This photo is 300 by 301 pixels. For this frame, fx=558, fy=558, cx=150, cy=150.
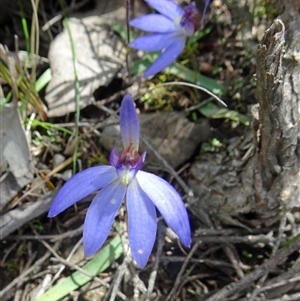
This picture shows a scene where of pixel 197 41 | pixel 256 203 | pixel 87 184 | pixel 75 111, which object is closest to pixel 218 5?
pixel 197 41

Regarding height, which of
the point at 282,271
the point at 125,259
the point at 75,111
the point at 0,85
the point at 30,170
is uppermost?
the point at 0,85

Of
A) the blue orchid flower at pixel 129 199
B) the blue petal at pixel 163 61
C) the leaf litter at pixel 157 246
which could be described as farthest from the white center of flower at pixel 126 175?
the blue petal at pixel 163 61

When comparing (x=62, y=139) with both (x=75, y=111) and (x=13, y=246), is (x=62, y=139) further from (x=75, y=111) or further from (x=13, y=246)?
(x=13, y=246)

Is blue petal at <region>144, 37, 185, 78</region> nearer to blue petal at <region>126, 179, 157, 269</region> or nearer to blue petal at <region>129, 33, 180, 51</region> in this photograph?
blue petal at <region>129, 33, 180, 51</region>

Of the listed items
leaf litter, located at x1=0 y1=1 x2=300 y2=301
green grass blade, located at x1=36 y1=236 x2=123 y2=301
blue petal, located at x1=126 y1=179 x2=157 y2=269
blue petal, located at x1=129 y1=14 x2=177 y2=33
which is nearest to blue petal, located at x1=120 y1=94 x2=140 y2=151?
blue petal, located at x1=126 y1=179 x2=157 y2=269

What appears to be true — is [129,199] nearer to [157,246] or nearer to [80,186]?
[80,186]

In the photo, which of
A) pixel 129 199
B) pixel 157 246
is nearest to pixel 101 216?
pixel 129 199
